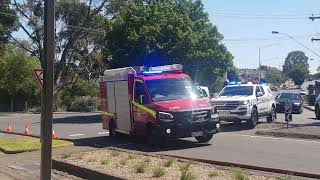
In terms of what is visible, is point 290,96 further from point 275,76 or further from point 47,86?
point 275,76

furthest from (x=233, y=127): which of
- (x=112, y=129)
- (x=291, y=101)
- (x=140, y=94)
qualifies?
(x=291, y=101)

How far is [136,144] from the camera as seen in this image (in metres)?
17.5

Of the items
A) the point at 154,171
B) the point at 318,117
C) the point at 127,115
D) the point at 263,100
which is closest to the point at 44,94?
the point at 154,171

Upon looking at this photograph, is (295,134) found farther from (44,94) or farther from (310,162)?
(44,94)

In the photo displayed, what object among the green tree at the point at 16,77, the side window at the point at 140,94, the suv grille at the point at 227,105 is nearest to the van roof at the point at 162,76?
the side window at the point at 140,94

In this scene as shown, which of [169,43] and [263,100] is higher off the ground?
[169,43]

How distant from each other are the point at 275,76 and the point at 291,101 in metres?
123

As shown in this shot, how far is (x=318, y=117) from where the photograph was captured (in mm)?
29656

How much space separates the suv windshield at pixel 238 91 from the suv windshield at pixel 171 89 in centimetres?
678

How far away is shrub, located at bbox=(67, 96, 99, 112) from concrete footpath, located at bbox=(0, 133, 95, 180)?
3545 cm

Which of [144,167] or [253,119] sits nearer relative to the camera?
[144,167]

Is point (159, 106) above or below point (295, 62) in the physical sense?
below

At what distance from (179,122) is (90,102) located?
123 ft

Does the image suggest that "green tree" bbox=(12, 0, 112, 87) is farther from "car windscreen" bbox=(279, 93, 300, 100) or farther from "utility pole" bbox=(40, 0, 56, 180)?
"utility pole" bbox=(40, 0, 56, 180)
